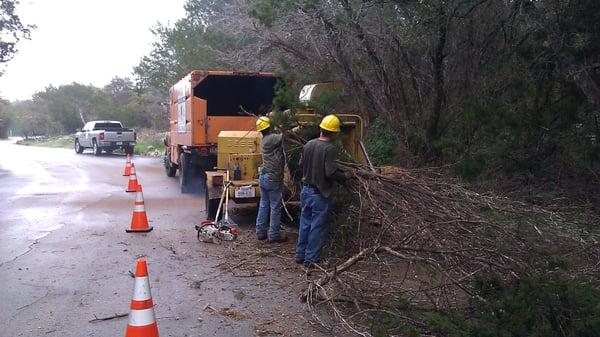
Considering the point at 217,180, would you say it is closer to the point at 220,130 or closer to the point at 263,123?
the point at 263,123

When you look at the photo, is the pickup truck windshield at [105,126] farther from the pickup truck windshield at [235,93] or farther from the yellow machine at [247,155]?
the yellow machine at [247,155]

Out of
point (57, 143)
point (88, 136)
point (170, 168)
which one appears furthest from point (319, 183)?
point (57, 143)

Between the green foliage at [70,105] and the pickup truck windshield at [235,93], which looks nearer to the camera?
the pickup truck windshield at [235,93]

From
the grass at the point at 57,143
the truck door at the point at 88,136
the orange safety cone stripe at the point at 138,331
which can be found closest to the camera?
the orange safety cone stripe at the point at 138,331

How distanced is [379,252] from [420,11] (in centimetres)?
515

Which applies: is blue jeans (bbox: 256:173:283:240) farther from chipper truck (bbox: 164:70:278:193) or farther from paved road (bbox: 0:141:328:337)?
chipper truck (bbox: 164:70:278:193)

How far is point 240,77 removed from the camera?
12.9 m

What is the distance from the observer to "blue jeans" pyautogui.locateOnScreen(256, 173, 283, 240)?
308 inches

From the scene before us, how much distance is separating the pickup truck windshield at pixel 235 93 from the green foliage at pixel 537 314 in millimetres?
9382

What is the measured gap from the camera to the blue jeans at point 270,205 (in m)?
7.83

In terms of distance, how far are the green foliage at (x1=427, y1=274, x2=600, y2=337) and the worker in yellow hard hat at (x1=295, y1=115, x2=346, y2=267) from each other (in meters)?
2.55

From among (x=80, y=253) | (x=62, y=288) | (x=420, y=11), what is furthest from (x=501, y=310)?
(x=420, y=11)

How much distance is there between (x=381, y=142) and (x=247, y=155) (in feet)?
9.27

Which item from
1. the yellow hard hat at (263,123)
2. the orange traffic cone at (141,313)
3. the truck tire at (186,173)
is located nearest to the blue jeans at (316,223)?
the yellow hard hat at (263,123)
